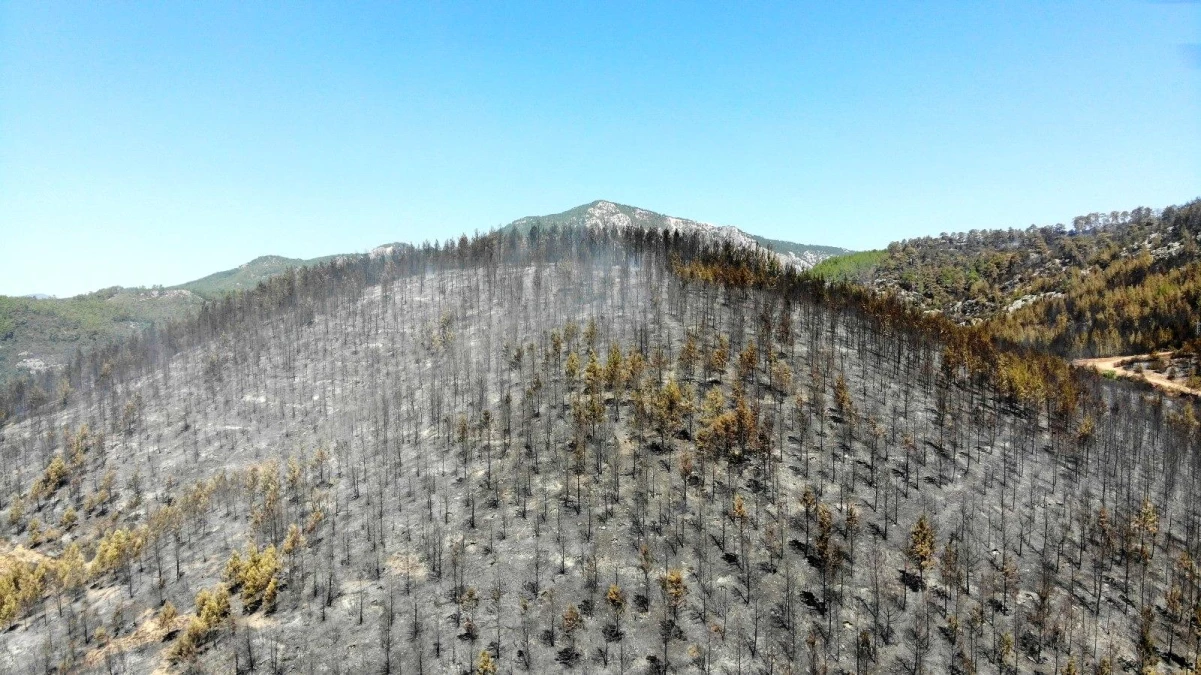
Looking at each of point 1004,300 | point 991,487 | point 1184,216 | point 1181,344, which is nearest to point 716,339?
point 991,487

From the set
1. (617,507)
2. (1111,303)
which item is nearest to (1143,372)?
(1111,303)

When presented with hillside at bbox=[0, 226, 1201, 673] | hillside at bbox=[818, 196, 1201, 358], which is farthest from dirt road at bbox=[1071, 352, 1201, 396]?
hillside at bbox=[0, 226, 1201, 673]

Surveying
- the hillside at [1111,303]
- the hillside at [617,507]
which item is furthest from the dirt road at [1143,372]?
the hillside at [617,507]

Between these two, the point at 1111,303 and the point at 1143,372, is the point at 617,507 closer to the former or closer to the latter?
the point at 1143,372

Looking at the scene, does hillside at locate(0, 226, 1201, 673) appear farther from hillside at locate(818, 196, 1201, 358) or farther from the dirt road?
hillside at locate(818, 196, 1201, 358)

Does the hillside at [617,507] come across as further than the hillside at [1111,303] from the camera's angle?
No

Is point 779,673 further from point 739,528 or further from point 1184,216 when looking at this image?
point 1184,216

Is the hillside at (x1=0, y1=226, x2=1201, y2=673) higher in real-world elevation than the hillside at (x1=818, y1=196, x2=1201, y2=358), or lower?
lower

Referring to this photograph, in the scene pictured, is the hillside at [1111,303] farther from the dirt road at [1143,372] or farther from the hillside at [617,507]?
the hillside at [617,507]
